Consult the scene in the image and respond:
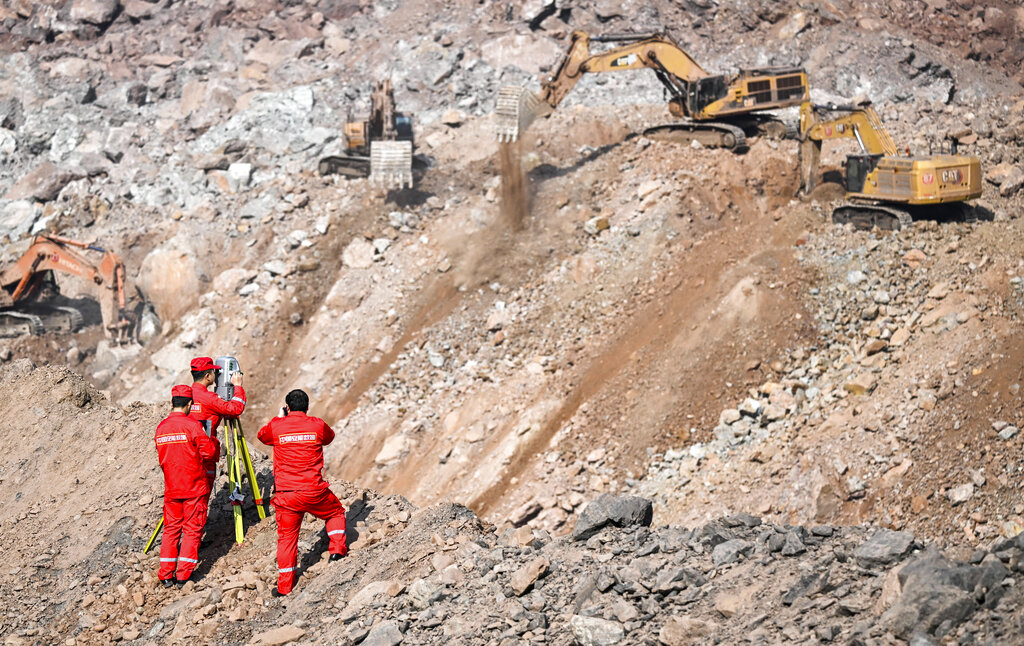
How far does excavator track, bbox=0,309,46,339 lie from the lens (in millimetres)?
19297

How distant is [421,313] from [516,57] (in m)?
9.85

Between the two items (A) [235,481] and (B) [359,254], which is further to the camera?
(B) [359,254]

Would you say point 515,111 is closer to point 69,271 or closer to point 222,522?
point 69,271

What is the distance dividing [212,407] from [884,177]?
11842 mm

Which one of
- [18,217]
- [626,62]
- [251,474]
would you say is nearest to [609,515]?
[251,474]

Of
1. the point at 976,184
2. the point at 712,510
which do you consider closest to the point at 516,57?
the point at 976,184

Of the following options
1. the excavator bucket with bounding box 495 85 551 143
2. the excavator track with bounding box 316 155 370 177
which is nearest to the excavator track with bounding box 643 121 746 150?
the excavator bucket with bounding box 495 85 551 143

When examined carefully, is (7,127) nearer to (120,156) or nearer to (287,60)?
(120,156)

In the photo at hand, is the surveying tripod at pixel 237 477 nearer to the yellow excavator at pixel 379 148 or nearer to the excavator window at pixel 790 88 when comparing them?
the yellow excavator at pixel 379 148

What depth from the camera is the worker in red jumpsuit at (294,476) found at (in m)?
6.75

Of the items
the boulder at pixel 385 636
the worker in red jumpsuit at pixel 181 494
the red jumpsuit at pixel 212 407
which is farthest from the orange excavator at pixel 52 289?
the boulder at pixel 385 636

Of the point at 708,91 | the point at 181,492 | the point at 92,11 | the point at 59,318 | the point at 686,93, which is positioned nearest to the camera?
the point at 181,492

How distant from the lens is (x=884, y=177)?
15406mm

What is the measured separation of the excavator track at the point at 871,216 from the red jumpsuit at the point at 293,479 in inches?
439
